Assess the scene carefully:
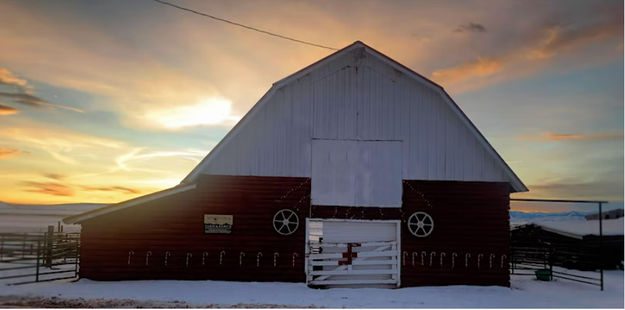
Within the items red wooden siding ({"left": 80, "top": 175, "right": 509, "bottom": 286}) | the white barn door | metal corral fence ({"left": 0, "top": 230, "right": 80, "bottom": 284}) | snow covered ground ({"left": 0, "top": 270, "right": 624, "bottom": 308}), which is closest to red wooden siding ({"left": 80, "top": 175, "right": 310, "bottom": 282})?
red wooden siding ({"left": 80, "top": 175, "right": 509, "bottom": 286})

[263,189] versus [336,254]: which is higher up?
[263,189]

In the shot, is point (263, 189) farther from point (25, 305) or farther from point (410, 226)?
point (25, 305)

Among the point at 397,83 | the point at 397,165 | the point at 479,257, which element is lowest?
the point at 479,257

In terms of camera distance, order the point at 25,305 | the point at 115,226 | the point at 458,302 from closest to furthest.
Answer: the point at 25,305
the point at 458,302
the point at 115,226

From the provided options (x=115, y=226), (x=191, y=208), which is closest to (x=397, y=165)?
(x=191, y=208)

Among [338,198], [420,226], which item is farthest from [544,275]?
[338,198]

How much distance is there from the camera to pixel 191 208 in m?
16.7

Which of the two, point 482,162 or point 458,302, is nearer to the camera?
point 458,302

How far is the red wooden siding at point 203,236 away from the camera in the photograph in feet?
53.9

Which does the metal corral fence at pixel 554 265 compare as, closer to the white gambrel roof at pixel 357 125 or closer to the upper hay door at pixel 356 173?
the white gambrel roof at pixel 357 125

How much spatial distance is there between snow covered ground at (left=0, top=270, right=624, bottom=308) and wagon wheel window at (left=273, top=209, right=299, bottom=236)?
67.2 inches

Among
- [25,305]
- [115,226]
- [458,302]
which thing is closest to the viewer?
[25,305]

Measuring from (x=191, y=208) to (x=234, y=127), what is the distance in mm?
2991

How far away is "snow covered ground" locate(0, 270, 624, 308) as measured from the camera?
13562 mm
